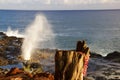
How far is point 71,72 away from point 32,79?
2.70m

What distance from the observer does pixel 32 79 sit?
31.2 ft

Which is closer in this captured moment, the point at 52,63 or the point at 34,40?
the point at 52,63

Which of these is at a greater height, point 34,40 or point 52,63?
point 52,63

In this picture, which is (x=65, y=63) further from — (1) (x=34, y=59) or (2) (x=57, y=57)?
(1) (x=34, y=59)

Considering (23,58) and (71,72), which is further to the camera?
(23,58)

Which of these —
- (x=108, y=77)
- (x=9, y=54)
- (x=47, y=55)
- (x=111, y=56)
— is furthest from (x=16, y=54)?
(x=108, y=77)

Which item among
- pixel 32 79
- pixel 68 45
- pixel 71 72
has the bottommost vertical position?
pixel 68 45

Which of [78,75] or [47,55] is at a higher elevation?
[78,75]

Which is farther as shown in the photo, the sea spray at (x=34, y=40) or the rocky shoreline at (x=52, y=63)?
the sea spray at (x=34, y=40)

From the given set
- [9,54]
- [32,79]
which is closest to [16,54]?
[9,54]

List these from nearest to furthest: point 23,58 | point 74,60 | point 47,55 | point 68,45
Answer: point 74,60 → point 23,58 → point 47,55 → point 68,45

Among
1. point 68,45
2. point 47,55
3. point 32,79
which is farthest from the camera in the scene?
point 68,45

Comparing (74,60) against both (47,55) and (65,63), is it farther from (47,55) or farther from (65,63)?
(47,55)

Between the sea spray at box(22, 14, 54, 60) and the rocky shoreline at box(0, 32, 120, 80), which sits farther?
the sea spray at box(22, 14, 54, 60)
